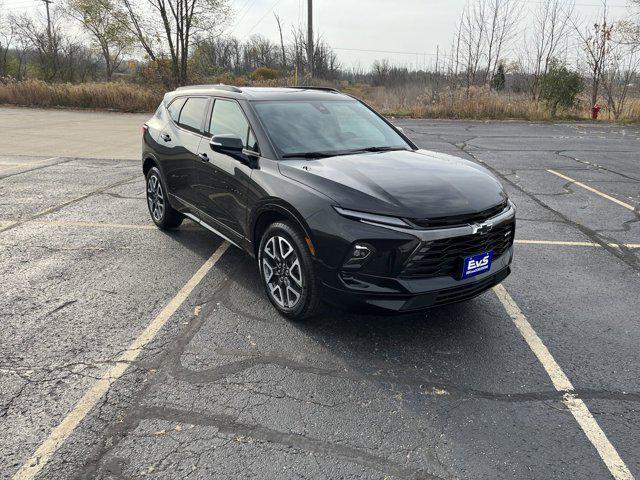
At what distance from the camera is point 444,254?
319 centimetres

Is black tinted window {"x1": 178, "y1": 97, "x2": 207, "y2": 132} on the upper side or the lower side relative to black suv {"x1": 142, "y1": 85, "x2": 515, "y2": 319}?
upper

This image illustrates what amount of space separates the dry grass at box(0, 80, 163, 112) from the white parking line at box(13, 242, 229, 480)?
898 inches

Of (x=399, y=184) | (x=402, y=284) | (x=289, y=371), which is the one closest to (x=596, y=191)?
(x=399, y=184)

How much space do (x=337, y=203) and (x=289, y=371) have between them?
3.82ft

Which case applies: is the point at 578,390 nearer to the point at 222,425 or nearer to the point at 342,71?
the point at 222,425

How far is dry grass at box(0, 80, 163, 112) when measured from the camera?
960 inches

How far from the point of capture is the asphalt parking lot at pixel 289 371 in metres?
2.42

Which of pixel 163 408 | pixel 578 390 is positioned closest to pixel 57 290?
pixel 163 408

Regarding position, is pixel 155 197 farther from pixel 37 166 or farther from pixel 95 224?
pixel 37 166

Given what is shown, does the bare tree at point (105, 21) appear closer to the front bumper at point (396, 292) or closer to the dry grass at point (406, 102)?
the dry grass at point (406, 102)

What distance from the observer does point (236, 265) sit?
4.93m

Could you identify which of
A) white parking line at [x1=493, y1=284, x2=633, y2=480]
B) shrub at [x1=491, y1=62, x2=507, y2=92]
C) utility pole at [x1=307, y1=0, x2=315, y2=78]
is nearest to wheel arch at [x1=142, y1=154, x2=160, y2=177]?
white parking line at [x1=493, y1=284, x2=633, y2=480]

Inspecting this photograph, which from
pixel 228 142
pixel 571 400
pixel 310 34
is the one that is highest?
pixel 310 34

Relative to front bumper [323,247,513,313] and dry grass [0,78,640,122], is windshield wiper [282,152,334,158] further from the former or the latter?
dry grass [0,78,640,122]
